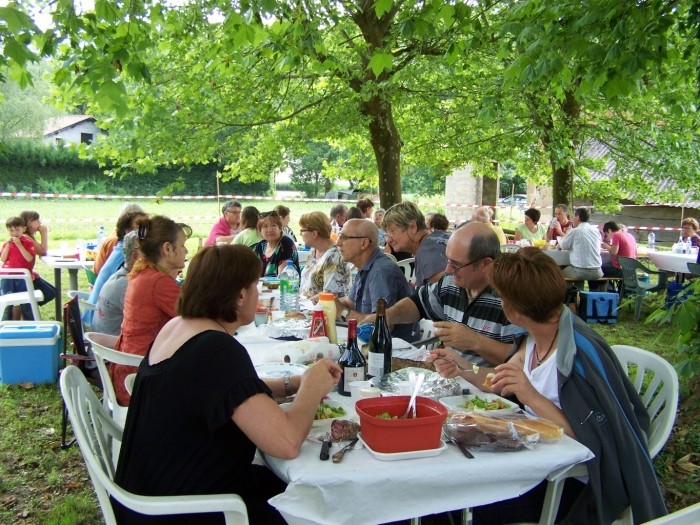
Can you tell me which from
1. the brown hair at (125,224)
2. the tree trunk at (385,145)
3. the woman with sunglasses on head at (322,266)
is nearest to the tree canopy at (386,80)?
the tree trunk at (385,145)

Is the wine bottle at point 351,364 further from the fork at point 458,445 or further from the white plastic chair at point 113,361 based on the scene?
the white plastic chair at point 113,361

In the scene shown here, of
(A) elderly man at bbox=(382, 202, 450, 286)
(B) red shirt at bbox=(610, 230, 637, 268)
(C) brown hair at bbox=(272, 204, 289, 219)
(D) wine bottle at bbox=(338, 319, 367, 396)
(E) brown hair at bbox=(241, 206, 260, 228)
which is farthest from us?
(B) red shirt at bbox=(610, 230, 637, 268)

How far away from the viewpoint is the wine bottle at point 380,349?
258cm

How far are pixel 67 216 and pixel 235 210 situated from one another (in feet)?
43.3

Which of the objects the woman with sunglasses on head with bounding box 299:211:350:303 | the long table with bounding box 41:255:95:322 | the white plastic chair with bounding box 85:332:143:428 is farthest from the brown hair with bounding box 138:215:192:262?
the long table with bounding box 41:255:95:322

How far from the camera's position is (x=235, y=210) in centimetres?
970

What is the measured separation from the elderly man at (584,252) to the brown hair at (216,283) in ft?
26.7

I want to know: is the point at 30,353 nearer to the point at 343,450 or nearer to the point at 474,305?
the point at 474,305

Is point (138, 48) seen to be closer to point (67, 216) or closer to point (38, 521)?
point (38, 521)

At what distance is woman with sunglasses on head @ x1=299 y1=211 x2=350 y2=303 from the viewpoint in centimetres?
514

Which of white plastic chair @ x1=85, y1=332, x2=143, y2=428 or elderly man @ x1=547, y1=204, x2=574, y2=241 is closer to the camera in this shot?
white plastic chair @ x1=85, y1=332, x2=143, y2=428

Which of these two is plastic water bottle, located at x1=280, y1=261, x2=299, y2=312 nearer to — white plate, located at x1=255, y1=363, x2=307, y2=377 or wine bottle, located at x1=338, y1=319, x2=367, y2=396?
white plate, located at x1=255, y1=363, x2=307, y2=377

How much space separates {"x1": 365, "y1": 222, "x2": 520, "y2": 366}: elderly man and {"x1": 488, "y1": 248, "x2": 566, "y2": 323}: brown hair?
58 centimetres

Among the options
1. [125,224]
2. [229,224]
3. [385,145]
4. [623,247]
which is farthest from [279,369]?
[623,247]
